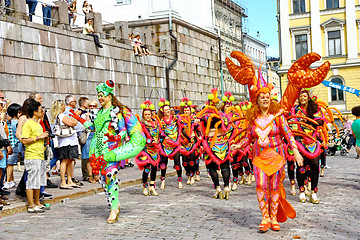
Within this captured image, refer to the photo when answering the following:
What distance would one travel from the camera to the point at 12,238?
6660mm

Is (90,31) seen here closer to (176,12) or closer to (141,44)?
(141,44)

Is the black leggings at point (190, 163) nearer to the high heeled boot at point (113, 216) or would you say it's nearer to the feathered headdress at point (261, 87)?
the high heeled boot at point (113, 216)

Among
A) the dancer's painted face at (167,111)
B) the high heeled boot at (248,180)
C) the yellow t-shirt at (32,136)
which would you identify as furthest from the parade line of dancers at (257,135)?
the high heeled boot at (248,180)

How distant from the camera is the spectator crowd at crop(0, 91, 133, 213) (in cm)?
851

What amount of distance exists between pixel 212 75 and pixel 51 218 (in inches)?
914

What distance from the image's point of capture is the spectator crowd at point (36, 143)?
851 centimetres

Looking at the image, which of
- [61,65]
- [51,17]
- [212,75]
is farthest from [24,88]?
[212,75]

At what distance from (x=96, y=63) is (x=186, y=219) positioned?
12.5m

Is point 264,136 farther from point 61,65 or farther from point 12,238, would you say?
point 61,65

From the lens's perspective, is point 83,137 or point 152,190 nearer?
point 152,190

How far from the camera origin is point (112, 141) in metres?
7.52

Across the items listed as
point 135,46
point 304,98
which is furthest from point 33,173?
point 135,46

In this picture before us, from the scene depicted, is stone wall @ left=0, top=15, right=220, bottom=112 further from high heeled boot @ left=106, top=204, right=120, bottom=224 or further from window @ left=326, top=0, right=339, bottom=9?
window @ left=326, top=0, right=339, bottom=9

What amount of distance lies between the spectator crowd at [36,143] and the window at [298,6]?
3692 cm
